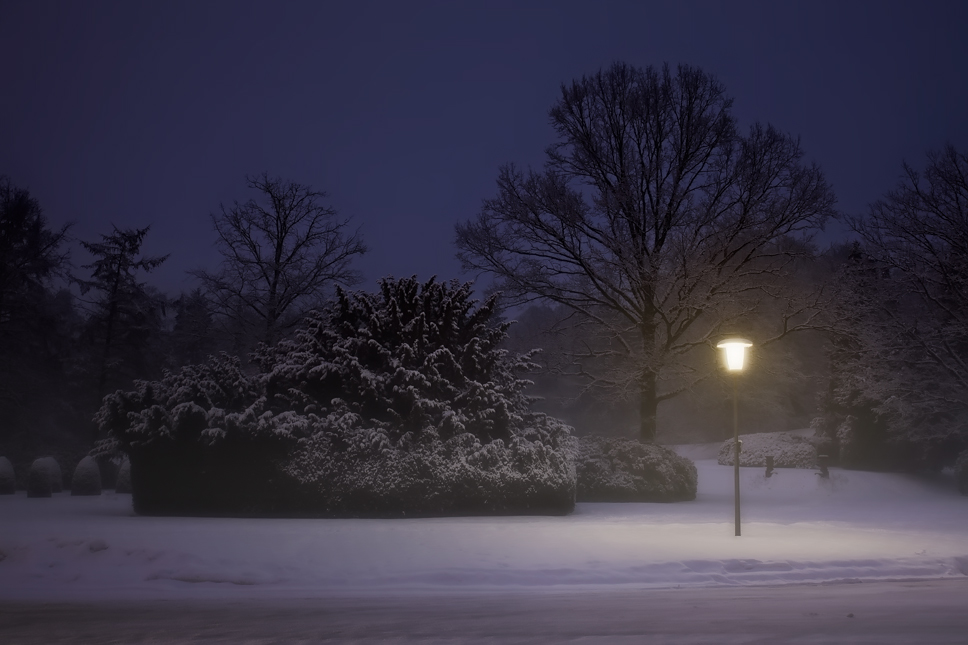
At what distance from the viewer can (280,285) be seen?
1196 inches

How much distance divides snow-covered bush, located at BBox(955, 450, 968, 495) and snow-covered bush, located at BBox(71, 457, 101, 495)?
25199 millimetres

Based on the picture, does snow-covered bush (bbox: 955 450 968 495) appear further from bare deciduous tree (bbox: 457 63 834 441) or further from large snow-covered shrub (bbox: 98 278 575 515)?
large snow-covered shrub (bbox: 98 278 575 515)

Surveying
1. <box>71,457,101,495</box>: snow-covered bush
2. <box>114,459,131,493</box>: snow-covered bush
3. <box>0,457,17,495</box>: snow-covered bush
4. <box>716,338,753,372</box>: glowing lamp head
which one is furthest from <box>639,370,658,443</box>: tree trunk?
<box>0,457,17,495</box>: snow-covered bush

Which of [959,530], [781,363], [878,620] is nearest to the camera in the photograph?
[878,620]

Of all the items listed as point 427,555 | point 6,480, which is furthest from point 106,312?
point 427,555

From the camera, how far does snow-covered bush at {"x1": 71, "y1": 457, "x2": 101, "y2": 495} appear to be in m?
20.1

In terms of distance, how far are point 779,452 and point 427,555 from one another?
21589 millimetres

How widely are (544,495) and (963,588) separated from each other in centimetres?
723

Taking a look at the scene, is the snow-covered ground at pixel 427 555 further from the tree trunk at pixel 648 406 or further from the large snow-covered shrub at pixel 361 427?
the tree trunk at pixel 648 406

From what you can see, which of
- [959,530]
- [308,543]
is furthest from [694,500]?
[308,543]

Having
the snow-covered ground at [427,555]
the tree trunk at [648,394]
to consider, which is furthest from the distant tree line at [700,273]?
the snow-covered ground at [427,555]

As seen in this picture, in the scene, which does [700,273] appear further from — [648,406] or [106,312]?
[106,312]

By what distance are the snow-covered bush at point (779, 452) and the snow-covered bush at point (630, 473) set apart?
8.71 m

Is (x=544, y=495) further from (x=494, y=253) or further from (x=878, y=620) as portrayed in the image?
(x=494, y=253)
